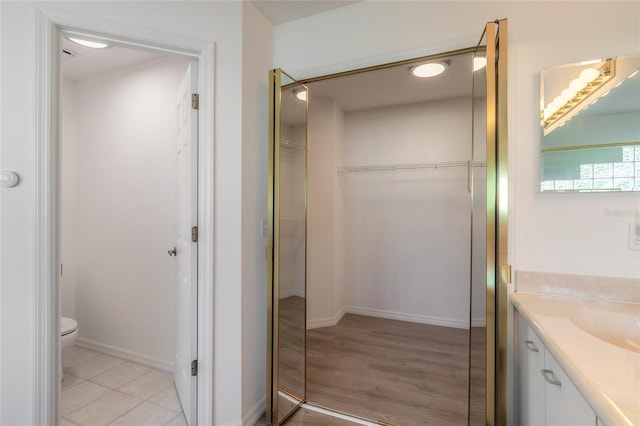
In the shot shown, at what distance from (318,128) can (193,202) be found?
2.06m

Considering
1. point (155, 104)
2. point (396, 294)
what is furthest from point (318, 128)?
point (396, 294)

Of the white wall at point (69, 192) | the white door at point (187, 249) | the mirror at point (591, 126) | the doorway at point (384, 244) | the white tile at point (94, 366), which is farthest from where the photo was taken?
the white wall at point (69, 192)

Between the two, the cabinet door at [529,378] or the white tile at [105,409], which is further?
the white tile at [105,409]

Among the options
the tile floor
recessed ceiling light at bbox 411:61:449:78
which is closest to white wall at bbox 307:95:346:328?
recessed ceiling light at bbox 411:61:449:78

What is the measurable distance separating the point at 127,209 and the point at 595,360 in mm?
3108

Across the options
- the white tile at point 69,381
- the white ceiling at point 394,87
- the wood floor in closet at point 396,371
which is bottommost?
the white tile at point 69,381

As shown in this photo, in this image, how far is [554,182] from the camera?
1.41 meters

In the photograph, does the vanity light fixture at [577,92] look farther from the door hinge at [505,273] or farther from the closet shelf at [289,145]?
the closet shelf at [289,145]

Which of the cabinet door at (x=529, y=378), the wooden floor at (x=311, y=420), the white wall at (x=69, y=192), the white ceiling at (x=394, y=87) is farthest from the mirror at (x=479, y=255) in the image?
the white wall at (x=69, y=192)

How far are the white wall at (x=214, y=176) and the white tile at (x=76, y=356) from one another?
1.49 metres

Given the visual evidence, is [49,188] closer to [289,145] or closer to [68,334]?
[289,145]

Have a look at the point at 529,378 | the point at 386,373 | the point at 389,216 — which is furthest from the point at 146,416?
the point at 389,216

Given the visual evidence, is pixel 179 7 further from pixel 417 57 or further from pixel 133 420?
pixel 133 420

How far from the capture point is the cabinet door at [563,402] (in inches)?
30.5
